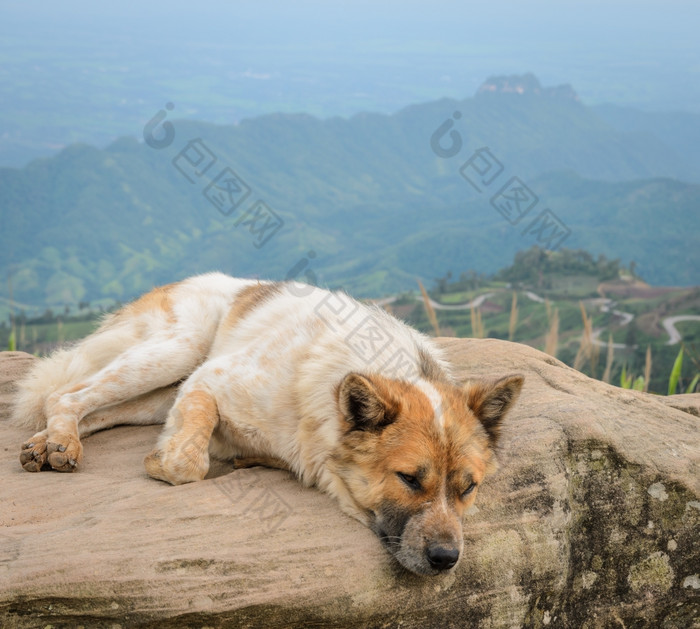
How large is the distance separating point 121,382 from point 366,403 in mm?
2563

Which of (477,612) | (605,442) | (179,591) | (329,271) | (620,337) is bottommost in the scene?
(329,271)

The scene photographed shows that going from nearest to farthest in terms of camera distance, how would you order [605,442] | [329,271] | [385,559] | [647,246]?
[385,559]
[605,442]
[647,246]
[329,271]

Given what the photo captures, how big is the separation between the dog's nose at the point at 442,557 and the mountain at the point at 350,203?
81.4 metres

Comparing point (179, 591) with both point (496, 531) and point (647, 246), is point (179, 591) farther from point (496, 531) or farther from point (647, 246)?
point (647, 246)

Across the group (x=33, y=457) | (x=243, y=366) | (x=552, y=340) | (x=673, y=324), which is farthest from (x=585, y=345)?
(x=673, y=324)

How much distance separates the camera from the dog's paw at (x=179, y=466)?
495 centimetres

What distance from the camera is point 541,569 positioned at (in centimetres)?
474

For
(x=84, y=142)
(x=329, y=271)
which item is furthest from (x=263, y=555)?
(x=84, y=142)

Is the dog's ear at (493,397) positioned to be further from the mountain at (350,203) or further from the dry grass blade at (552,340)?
the mountain at (350,203)

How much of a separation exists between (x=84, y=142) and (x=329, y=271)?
76656 mm

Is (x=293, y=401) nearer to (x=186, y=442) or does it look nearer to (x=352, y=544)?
(x=186, y=442)

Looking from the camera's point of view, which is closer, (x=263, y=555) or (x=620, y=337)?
(x=263, y=555)

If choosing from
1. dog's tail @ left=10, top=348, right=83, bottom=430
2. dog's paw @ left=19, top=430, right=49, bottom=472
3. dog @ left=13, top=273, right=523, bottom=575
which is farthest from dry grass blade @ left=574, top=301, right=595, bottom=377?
dog's paw @ left=19, top=430, right=49, bottom=472

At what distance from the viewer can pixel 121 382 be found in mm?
5934
